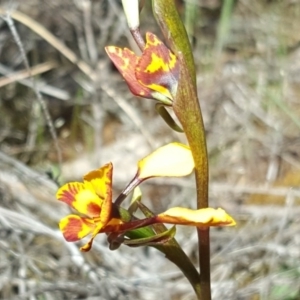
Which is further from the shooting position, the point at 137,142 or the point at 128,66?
the point at 137,142

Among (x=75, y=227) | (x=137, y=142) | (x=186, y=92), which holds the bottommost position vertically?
(x=137, y=142)

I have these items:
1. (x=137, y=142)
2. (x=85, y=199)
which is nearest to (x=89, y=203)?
(x=85, y=199)

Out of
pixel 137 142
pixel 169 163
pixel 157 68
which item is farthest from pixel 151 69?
pixel 137 142

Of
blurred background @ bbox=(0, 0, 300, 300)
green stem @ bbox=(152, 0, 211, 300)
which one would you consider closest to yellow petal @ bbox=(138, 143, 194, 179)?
green stem @ bbox=(152, 0, 211, 300)

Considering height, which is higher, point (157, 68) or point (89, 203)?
point (157, 68)

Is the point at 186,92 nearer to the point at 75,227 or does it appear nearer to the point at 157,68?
the point at 157,68

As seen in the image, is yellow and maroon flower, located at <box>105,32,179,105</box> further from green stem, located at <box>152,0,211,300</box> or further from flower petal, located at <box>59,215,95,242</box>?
flower petal, located at <box>59,215,95,242</box>
